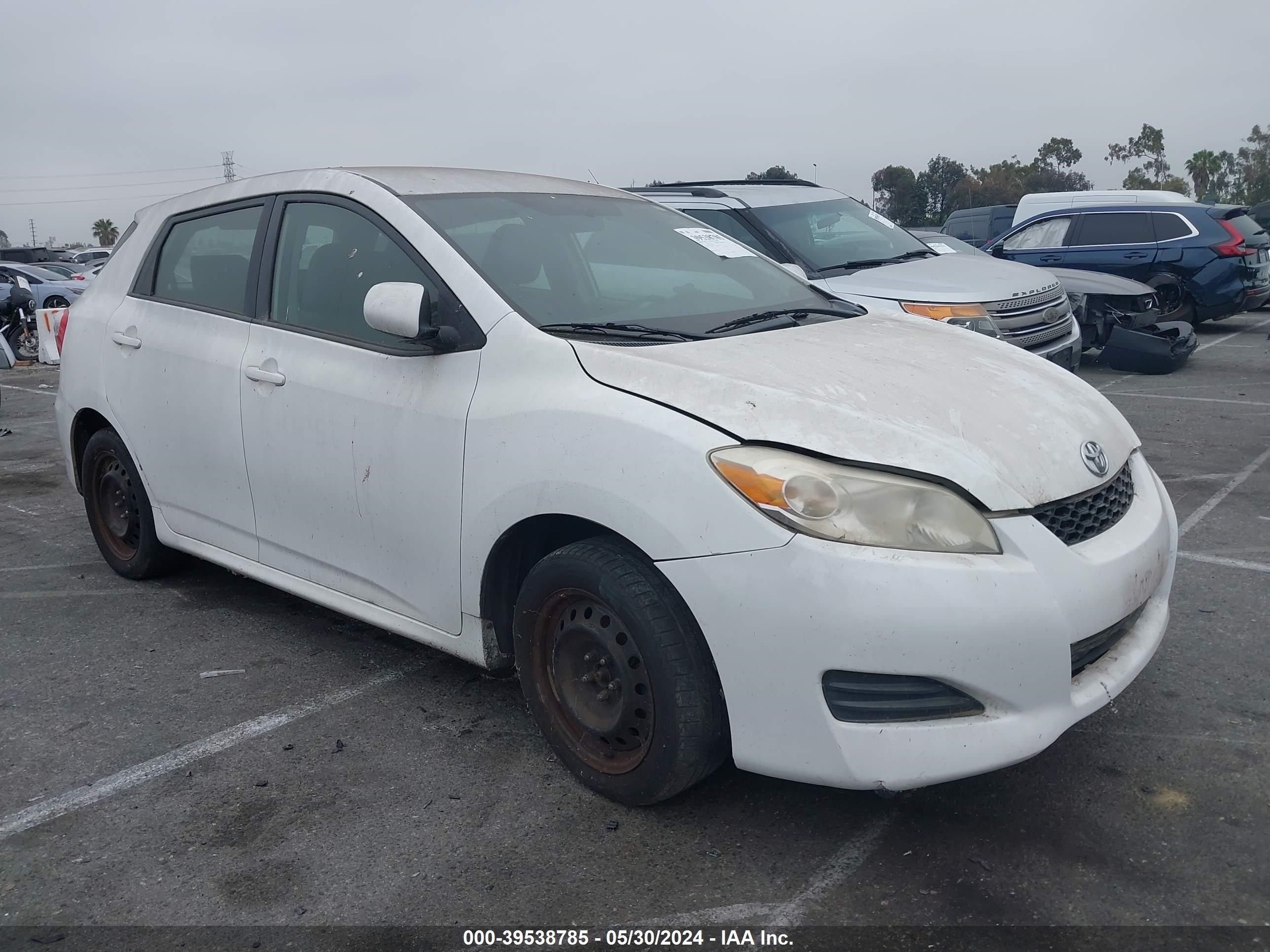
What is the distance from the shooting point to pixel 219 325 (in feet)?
13.4

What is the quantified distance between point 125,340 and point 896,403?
3.26m

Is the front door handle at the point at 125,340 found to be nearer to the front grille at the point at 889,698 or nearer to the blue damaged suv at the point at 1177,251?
the front grille at the point at 889,698

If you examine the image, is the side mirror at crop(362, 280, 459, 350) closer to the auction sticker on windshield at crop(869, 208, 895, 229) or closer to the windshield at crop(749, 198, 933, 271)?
the windshield at crop(749, 198, 933, 271)

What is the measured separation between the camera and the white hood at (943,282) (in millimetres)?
7566

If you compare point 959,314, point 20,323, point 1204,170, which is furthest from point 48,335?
point 1204,170

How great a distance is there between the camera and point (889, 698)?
2.47m

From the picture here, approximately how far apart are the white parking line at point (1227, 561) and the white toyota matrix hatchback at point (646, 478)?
1.72 metres

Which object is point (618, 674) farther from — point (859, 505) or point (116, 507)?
point (116, 507)

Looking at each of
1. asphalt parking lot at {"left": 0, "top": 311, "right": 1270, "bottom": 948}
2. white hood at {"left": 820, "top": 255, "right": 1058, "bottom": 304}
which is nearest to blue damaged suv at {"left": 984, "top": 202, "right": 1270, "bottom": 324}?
white hood at {"left": 820, "top": 255, "right": 1058, "bottom": 304}

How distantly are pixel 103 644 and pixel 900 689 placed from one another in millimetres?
3221

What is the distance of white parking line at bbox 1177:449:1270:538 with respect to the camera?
211 inches

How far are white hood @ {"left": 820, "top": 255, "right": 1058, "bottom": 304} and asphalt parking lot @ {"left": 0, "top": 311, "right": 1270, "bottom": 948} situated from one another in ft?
11.9

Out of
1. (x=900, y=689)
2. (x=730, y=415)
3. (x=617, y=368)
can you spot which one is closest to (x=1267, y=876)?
(x=900, y=689)

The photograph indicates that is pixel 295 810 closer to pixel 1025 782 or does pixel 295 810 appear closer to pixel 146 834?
pixel 146 834
